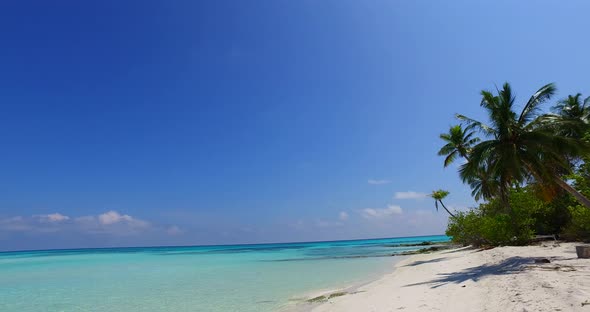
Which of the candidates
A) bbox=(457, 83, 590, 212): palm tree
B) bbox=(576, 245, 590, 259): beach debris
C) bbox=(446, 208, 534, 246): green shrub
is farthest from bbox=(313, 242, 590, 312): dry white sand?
bbox=(446, 208, 534, 246): green shrub

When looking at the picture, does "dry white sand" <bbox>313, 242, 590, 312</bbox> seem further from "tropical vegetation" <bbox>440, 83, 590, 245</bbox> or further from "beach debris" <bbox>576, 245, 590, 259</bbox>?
"tropical vegetation" <bbox>440, 83, 590, 245</bbox>

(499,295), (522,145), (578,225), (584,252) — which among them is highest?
(522,145)

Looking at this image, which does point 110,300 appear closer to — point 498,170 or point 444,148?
point 498,170

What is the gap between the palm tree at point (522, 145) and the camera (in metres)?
13.8

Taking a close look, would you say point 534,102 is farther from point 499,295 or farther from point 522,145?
point 499,295

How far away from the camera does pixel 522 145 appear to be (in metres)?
14.7

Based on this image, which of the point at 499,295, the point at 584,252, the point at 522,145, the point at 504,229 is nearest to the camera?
the point at 499,295

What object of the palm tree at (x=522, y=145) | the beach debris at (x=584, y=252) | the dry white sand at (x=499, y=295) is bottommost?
the dry white sand at (x=499, y=295)

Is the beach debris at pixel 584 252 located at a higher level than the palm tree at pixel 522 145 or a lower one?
lower

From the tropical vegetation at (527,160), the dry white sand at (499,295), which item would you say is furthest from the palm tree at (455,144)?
the dry white sand at (499,295)

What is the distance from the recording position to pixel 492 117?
15.8 metres

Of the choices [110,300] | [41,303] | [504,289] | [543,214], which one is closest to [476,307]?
[504,289]

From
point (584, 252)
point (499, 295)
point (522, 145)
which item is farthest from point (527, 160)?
point (499, 295)

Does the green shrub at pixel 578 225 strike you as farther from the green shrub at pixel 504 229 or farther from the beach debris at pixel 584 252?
the beach debris at pixel 584 252
